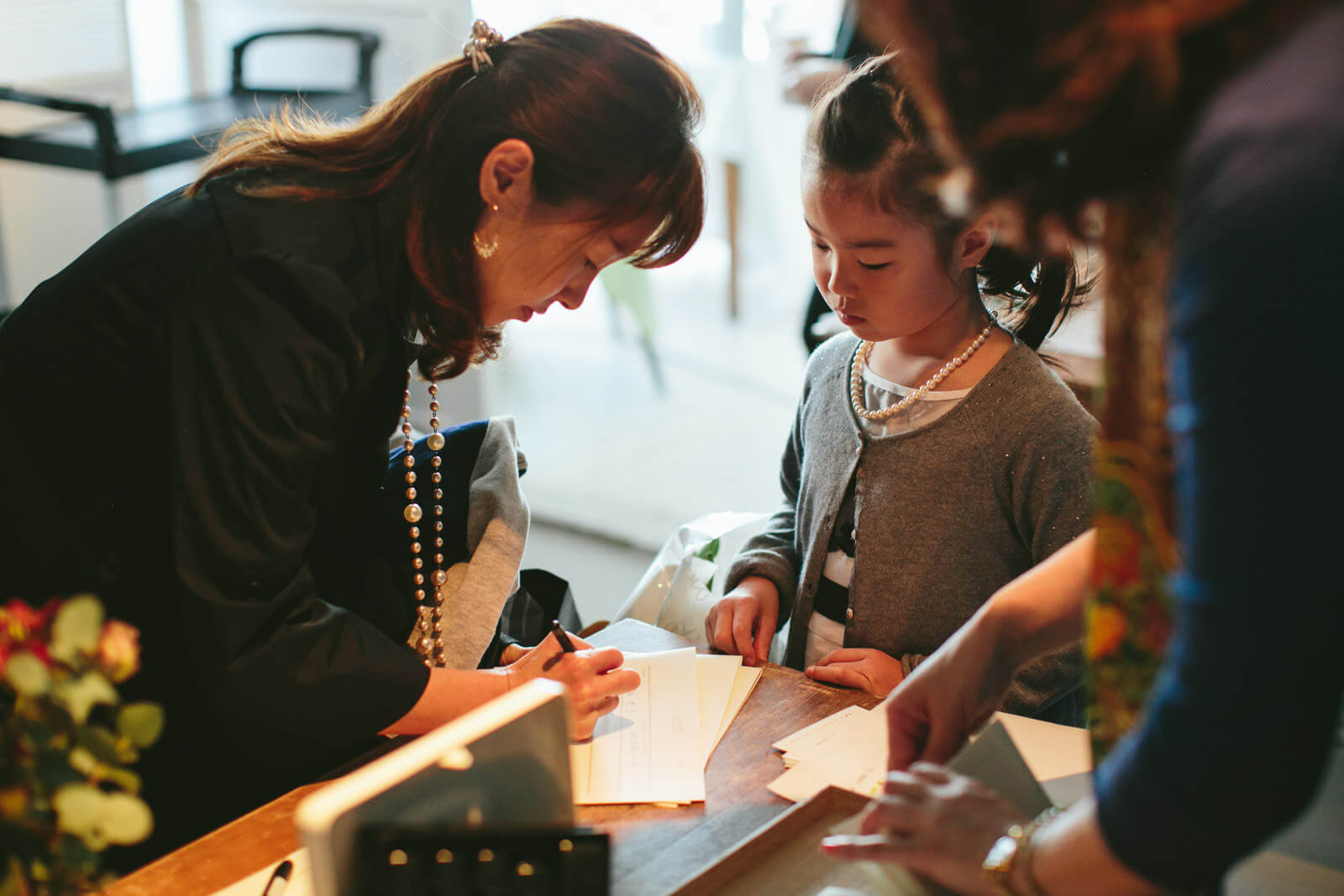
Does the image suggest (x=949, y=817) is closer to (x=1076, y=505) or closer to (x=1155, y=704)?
(x=1155, y=704)

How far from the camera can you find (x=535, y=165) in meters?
1.10

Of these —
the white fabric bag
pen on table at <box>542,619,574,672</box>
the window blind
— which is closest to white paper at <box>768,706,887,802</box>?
pen on table at <box>542,619,574,672</box>

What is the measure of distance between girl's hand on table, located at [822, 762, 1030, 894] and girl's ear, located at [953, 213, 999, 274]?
74cm

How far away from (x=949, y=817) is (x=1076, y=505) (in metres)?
0.61

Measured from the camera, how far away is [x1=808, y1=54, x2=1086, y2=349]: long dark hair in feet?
4.10

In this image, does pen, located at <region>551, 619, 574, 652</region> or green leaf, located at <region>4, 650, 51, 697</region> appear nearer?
green leaf, located at <region>4, 650, 51, 697</region>

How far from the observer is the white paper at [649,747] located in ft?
3.25

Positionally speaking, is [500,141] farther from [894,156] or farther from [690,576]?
[690,576]

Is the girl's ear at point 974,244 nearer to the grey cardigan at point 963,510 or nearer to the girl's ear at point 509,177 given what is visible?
the grey cardigan at point 963,510

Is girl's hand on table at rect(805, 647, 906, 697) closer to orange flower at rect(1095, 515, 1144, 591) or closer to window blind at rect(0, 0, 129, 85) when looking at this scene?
orange flower at rect(1095, 515, 1144, 591)

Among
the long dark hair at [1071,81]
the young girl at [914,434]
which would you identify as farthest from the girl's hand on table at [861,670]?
the long dark hair at [1071,81]

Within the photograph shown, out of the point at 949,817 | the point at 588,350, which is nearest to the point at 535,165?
the point at 949,817

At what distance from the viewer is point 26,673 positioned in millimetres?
535

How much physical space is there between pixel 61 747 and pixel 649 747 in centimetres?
60
